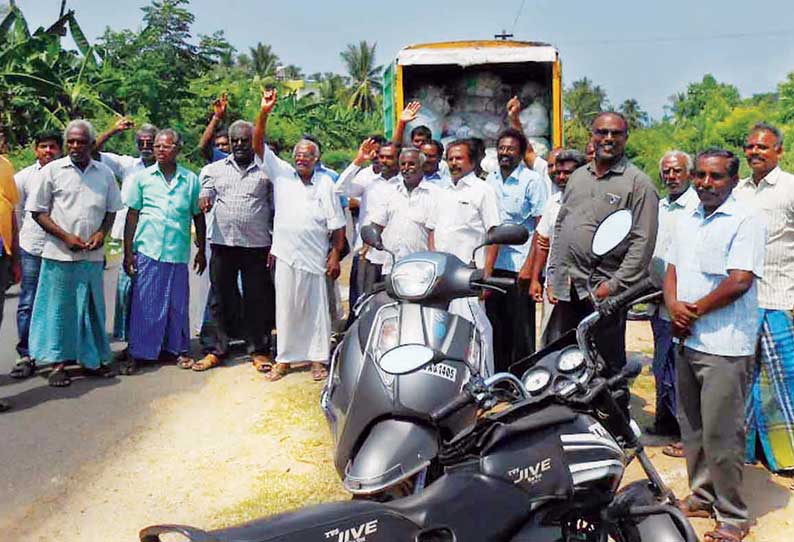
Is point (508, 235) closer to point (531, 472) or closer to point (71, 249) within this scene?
point (531, 472)

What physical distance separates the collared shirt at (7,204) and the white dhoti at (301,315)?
186 cm

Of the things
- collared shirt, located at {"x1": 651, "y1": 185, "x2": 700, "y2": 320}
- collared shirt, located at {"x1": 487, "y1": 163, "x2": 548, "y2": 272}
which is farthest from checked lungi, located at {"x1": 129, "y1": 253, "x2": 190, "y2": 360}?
collared shirt, located at {"x1": 651, "y1": 185, "x2": 700, "y2": 320}

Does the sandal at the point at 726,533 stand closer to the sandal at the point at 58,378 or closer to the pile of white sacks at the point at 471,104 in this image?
the sandal at the point at 58,378

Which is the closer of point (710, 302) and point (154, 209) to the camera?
point (710, 302)

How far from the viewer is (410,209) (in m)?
5.77

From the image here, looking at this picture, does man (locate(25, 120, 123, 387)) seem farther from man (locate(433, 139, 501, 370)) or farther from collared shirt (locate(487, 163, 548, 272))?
collared shirt (locate(487, 163, 548, 272))

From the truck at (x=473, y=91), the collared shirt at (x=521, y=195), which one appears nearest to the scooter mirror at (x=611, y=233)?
the collared shirt at (x=521, y=195)

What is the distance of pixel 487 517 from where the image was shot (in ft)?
6.55

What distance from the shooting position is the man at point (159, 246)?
6.22 m

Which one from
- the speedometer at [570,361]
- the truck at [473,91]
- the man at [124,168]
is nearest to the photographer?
the speedometer at [570,361]

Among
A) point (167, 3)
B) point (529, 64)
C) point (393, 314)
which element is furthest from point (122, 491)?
point (167, 3)

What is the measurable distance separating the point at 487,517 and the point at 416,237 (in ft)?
12.8

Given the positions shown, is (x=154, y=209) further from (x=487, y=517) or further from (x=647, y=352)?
(x=487, y=517)

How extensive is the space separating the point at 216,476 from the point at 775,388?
3099mm
